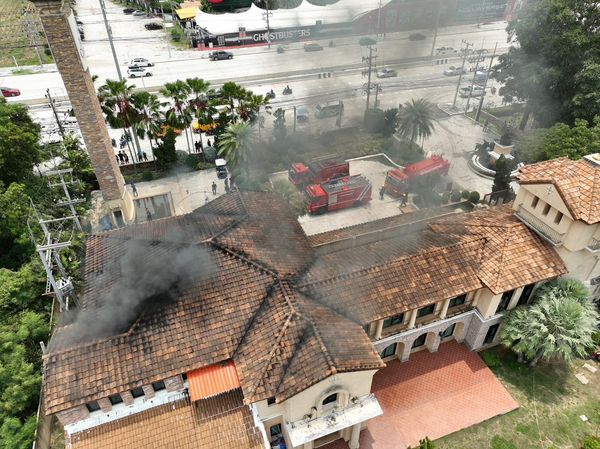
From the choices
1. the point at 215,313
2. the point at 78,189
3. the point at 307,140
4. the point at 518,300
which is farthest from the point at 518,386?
the point at 78,189

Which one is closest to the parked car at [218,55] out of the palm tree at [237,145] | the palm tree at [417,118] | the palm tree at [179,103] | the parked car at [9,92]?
the parked car at [9,92]

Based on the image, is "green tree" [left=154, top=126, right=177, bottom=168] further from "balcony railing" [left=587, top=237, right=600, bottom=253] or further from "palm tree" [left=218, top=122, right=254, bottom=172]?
"balcony railing" [left=587, top=237, right=600, bottom=253]

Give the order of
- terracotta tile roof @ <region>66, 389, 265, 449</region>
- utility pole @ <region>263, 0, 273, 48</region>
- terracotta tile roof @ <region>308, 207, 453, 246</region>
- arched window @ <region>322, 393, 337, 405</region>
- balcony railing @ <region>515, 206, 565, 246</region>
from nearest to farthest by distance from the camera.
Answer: terracotta tile roof @ <region>66, 389, 265, 449</region> → arched window @ <region>322, 393, 337, 405</region> → balcony railing @ <region>515, 206, 565, 246</region> → terracotta tile roof @ <region>308, 207, 453, 246</region> → utility pole @ <region>263, 0, 273, 48</region>

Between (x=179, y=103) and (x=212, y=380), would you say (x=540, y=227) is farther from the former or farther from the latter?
(x=179, y=103)

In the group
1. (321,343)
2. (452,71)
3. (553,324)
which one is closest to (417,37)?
(321,343)

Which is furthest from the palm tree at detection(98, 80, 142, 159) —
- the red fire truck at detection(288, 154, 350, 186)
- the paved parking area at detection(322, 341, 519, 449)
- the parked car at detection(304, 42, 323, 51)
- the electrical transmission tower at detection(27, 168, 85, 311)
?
the paved parking area at detection(322, 341, 519, 449)

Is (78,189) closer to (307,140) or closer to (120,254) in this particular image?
(120,254)

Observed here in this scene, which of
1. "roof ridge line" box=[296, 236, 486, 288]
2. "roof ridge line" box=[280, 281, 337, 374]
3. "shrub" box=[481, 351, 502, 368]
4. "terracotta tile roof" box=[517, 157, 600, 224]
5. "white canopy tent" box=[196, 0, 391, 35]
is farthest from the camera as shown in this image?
"white canopy tent" box=[196, 0, 391, 35]

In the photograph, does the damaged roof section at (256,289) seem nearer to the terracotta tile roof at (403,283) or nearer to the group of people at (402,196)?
the terracotta tile roof at (403,283)
